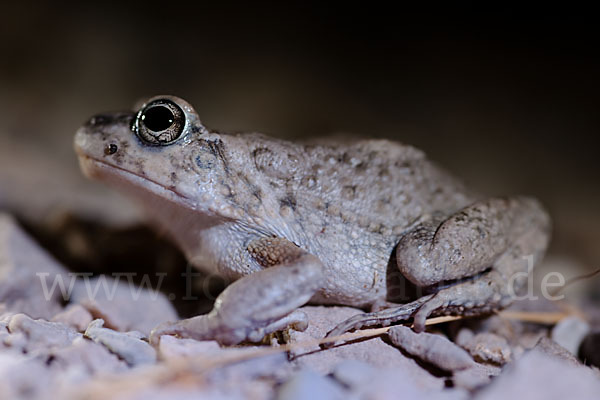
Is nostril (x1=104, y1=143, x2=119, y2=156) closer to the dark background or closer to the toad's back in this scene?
the toad's back

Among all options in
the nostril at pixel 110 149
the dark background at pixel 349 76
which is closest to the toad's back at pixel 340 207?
the nostril at pixel 110 149

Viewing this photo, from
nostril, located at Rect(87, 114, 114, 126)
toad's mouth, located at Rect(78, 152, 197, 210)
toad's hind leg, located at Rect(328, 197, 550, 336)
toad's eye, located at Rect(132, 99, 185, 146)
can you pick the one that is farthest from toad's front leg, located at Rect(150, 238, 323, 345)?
nostril, located at Rect(87, 114, 114, 126)

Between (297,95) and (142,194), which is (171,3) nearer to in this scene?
(297,95)

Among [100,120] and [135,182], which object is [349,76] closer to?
[100,120]

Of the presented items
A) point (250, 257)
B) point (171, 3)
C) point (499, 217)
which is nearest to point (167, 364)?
point (250, 257)

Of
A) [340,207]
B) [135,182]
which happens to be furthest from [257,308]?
[135,182]
